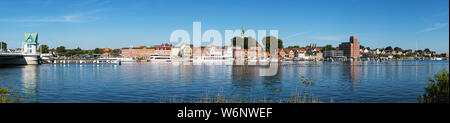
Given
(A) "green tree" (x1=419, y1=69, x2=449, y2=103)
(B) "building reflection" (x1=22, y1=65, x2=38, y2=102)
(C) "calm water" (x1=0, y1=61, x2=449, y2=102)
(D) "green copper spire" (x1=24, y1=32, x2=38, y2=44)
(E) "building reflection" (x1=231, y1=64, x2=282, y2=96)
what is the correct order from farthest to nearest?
1. (D) "green copper spire" (x1=24, y1=32, x2=38, y2=44)
2. (E) "building reflection" (x1=231, y1=64, x2=282, y2=96)
3. (C) "calm water" (x1=0, y1=61, x2=449, y2=102)
4. (B) "building reflection" (x1=22, y1=65, x2=38, y2=102)
5. (A) "green tree" (x1=419, y1=69, x2=449, y2=103)

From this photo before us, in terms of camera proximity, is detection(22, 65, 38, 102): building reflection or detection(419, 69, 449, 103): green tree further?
detection(22, 65, 38, 102): building reflection

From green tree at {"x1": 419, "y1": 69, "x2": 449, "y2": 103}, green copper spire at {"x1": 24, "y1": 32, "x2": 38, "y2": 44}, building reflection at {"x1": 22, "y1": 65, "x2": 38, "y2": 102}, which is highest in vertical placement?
green copper spire at {"x1": 24, "y1": 32, "x2": 38, "y2": 44}

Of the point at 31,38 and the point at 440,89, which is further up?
the point at 31,38

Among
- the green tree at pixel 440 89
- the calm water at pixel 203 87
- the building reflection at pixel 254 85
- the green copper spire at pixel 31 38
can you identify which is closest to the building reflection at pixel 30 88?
the calm water at pixel 203 87

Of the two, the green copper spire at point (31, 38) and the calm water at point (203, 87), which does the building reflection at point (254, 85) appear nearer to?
the calm water at point (203, 87)

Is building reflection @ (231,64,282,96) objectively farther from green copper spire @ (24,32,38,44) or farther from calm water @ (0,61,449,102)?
green copper spire @ (24,32,38,44)

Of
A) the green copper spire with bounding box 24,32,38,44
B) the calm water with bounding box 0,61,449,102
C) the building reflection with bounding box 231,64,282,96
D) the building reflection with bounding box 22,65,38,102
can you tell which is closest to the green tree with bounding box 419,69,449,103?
the calm water with bounding box 0,61,449,102

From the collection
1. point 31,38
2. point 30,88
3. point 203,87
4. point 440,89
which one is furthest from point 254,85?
point 31,38

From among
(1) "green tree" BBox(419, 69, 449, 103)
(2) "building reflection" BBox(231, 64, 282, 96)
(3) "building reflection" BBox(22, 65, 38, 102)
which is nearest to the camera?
(1) "green tree" BBox(419, 69, 449, 103)

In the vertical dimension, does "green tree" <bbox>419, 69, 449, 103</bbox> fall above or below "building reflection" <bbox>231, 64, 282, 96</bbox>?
above

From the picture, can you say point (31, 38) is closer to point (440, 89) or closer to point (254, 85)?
point (254, 85)

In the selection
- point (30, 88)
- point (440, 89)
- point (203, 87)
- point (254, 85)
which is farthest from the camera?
point (254, 85)
